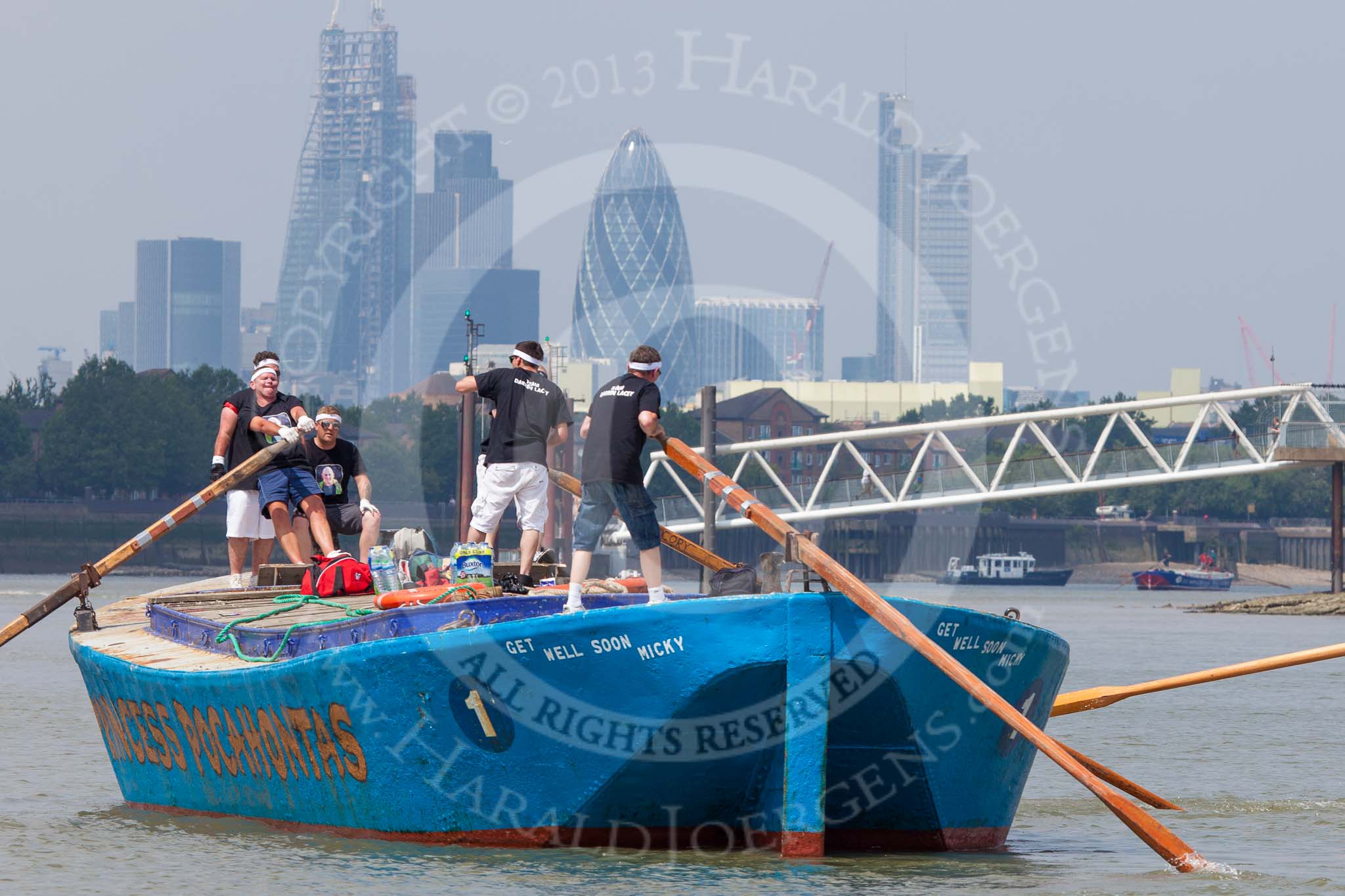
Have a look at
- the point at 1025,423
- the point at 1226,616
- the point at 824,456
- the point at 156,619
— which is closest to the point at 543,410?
the point at 156,619

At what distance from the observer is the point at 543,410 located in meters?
16.2

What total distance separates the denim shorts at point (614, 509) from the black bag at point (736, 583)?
0.99 metres

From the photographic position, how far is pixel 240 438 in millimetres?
19188

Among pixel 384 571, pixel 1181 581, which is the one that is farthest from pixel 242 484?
pixel 1181 581

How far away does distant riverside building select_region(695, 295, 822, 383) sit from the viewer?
167 meters

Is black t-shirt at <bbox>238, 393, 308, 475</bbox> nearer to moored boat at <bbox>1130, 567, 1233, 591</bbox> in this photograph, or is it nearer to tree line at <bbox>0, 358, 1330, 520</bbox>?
tree line at <bbox>0, 358, 1330, 520</bbox>

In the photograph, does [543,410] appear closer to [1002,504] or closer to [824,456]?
[824,456]

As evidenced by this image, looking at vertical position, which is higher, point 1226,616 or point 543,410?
point 543,410

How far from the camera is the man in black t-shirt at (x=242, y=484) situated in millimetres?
19156

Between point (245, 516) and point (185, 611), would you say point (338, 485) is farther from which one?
point (185, 611)

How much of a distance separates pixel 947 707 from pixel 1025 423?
5726 centimetres

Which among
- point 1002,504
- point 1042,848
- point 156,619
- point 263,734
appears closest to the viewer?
point 263,734

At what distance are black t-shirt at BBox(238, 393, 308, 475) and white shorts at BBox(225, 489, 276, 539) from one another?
0.51m

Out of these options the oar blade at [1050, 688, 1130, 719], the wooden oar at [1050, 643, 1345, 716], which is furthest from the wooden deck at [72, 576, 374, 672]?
the wooden oar at [1050, 643, 1345, 716]
